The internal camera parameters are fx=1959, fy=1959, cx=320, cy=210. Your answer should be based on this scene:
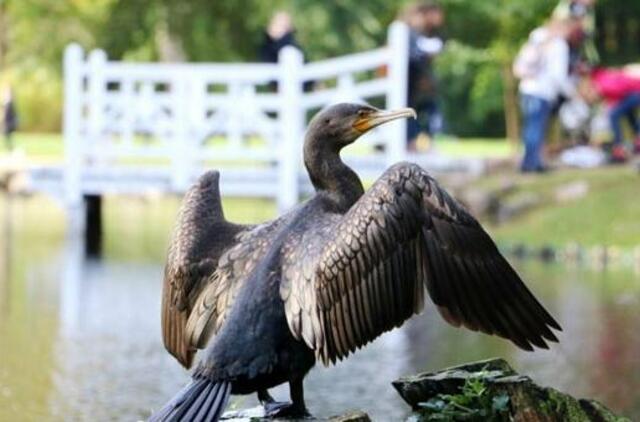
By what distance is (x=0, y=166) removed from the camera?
35812 mm

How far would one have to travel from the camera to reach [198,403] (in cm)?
734

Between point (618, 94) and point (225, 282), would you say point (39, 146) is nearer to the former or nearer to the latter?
point (618, 94)

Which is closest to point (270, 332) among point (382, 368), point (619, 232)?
point (382, 368)

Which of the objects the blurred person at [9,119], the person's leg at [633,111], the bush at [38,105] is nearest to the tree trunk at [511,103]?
the blurred person at [9,119]

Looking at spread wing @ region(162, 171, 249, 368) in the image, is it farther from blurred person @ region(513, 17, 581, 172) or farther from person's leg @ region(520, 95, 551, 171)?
blurred person @ region(513, 17, 581, 172)

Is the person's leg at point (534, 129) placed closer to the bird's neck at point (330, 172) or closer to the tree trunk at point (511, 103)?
the bird's neck at point (330, 172)

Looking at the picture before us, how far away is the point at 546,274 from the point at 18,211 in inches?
→ 575

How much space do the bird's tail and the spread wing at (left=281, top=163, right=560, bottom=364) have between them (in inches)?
15.2

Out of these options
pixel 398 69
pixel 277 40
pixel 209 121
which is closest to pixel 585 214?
pixel 398 69

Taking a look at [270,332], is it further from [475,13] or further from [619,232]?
[475,13]

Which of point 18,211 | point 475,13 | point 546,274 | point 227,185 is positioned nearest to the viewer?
point 546,274

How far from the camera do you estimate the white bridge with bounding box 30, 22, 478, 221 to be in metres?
22.8

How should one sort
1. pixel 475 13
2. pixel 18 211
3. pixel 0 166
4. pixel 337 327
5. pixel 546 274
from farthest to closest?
1. pixel 475 13
2. pixel 0 166
3. pixel 18 211
4. pixel 546 274
5. pixel 337 327

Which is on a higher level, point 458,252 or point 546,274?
point 458,252
